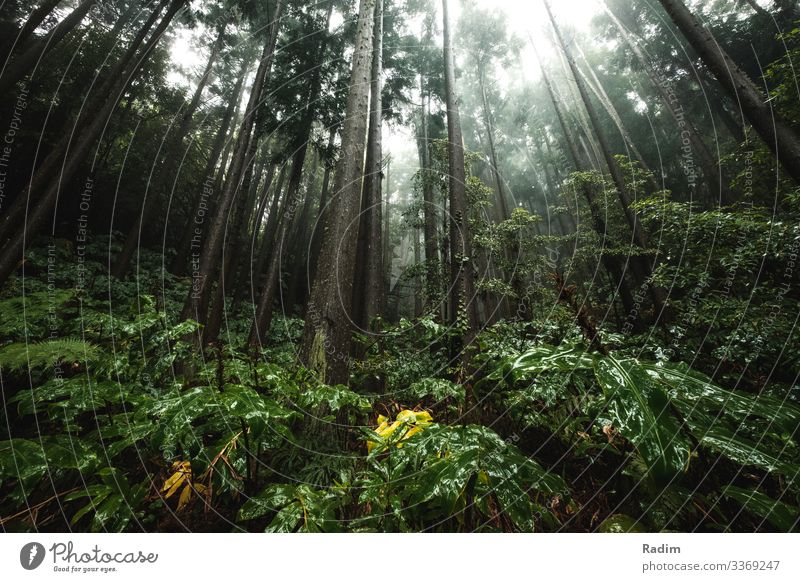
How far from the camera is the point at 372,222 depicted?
24.3 feet

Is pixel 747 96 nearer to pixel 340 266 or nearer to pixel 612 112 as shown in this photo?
pixel 340 266

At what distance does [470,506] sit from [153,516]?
1596 millimetres

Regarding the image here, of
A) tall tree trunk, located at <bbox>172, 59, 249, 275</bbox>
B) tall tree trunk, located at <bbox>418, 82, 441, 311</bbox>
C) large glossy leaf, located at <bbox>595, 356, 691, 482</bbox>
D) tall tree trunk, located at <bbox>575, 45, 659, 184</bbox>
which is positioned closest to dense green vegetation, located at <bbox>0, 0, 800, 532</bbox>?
large glossy leaf, located at <bbox>595, 356, 691, 482</bbox>

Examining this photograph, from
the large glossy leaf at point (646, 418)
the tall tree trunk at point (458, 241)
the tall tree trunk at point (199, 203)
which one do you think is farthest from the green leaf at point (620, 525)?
the tall tree trunk at point (199, 203)

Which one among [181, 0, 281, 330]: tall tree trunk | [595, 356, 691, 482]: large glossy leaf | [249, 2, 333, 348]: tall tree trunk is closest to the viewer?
[595, 356, 691, 482]: large glossy leaf

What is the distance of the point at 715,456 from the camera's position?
1186mm

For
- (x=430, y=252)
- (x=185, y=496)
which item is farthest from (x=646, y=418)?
(x=430, y=252)

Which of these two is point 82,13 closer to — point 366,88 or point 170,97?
point 366,88

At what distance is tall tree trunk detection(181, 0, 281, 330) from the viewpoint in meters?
6.26

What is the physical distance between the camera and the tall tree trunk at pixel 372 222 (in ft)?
23.2

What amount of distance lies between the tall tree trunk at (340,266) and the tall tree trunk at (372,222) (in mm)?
3092

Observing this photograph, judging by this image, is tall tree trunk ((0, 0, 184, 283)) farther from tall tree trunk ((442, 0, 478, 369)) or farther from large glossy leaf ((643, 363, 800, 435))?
large glossy leaf ((643, 363, 800, 435))

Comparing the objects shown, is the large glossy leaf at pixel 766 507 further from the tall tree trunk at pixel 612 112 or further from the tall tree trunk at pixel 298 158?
the tall tree trunk at pixel 612 112

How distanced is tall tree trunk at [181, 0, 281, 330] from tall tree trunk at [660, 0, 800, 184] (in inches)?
257
